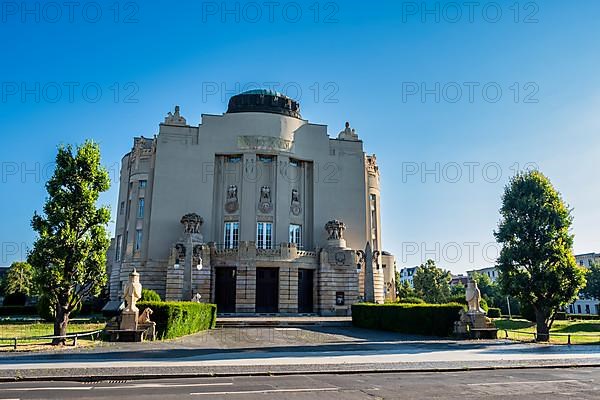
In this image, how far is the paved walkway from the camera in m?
13.2

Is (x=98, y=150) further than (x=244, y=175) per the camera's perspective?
No

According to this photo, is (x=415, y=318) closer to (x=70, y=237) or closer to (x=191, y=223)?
(x=70, y=237)

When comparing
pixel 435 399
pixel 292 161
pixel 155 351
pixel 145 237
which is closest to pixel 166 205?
pixel 145 237

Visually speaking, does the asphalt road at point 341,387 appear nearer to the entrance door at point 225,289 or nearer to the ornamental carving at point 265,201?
the entrance door at point 225,289

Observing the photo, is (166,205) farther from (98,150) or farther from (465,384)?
(465,384)

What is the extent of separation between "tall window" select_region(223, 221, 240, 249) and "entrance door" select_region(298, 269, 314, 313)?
24.6 ft

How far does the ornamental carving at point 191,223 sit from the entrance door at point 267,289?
7.09m

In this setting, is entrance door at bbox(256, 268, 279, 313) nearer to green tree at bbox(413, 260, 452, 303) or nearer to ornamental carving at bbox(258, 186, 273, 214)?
ornamental carving at bbox(258, 186, 273, 214)

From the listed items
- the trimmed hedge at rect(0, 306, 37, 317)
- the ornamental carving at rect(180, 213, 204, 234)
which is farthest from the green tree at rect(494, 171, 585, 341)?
the trimmed hedge at rect(0, 306, 37, 317)

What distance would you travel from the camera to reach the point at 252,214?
47562 millimetres

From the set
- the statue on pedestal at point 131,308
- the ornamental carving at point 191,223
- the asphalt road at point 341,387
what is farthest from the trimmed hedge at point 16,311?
the asphalt road at point 341,387

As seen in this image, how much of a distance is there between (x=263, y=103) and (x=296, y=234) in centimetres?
1579

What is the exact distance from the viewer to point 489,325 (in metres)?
23.4

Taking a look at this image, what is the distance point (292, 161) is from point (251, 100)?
9.06 metres
